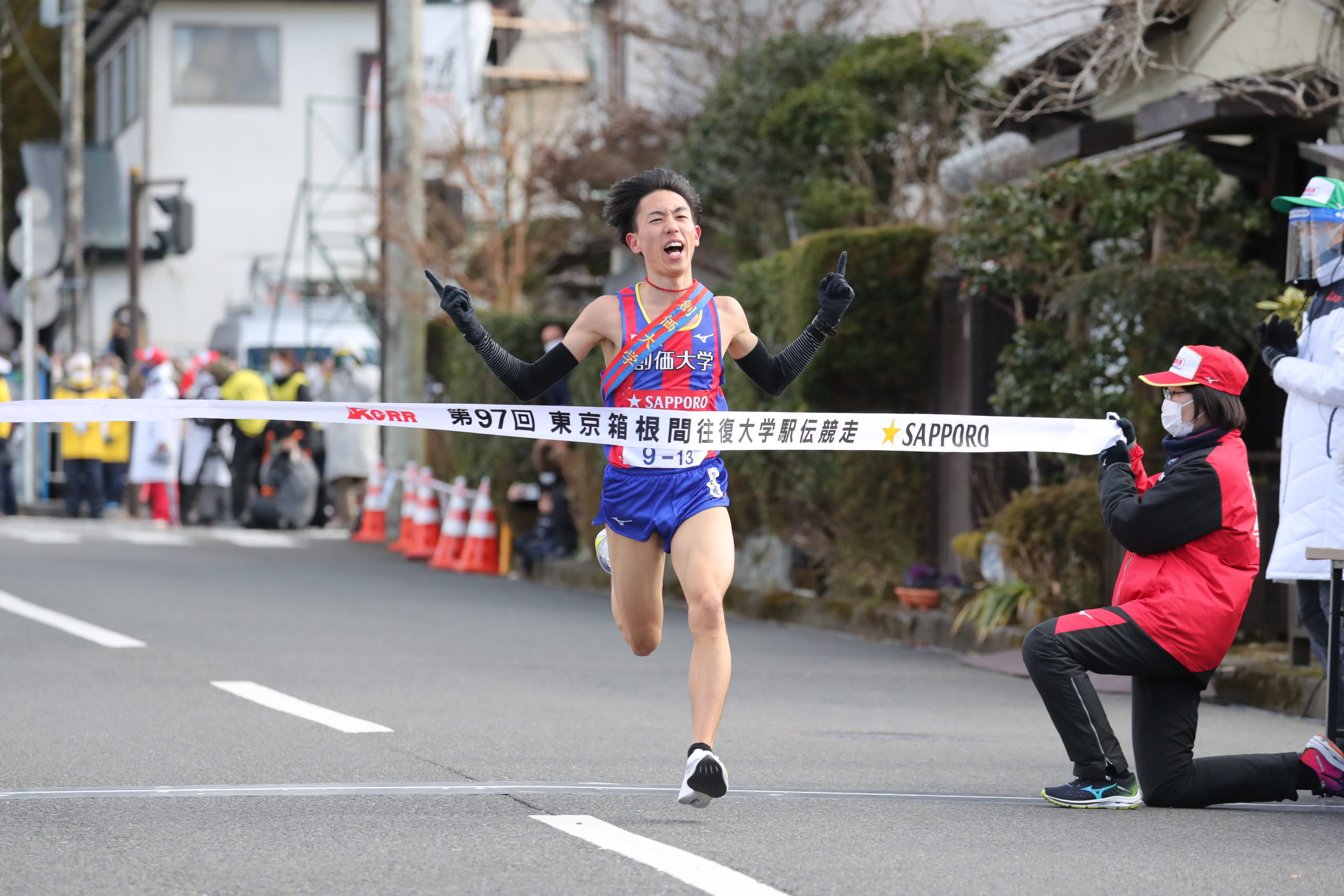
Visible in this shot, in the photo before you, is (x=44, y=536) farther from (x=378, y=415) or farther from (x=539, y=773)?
(x=539, y=773)

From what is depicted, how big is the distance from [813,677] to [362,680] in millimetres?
2686

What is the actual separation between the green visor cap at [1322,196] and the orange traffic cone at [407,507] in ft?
46.1

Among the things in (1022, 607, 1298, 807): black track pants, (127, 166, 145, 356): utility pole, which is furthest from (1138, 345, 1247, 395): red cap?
(127, 166, 145, 356): utility pole

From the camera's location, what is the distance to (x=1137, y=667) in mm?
6805

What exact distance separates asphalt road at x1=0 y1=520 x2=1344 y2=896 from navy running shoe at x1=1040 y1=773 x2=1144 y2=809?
Answer: 3.7 inches

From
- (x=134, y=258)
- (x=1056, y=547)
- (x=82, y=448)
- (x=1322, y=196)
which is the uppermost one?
(x=134, y=258)

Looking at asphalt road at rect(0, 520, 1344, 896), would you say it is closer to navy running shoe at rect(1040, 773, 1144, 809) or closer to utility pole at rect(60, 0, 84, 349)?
navy running shoe at rect(1040, 773, 1144, 809)

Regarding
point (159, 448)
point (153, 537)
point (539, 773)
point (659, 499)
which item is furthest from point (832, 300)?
point (159, 448)

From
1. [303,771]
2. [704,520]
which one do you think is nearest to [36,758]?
[303,771]

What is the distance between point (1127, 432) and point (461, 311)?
229cm

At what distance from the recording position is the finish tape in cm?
745

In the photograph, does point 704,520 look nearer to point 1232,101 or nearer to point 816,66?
point 1232,101

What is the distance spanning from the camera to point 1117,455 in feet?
22.7

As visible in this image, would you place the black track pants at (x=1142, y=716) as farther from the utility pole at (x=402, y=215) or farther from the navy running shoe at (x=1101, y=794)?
the utility pole at (x=402, y=215)
